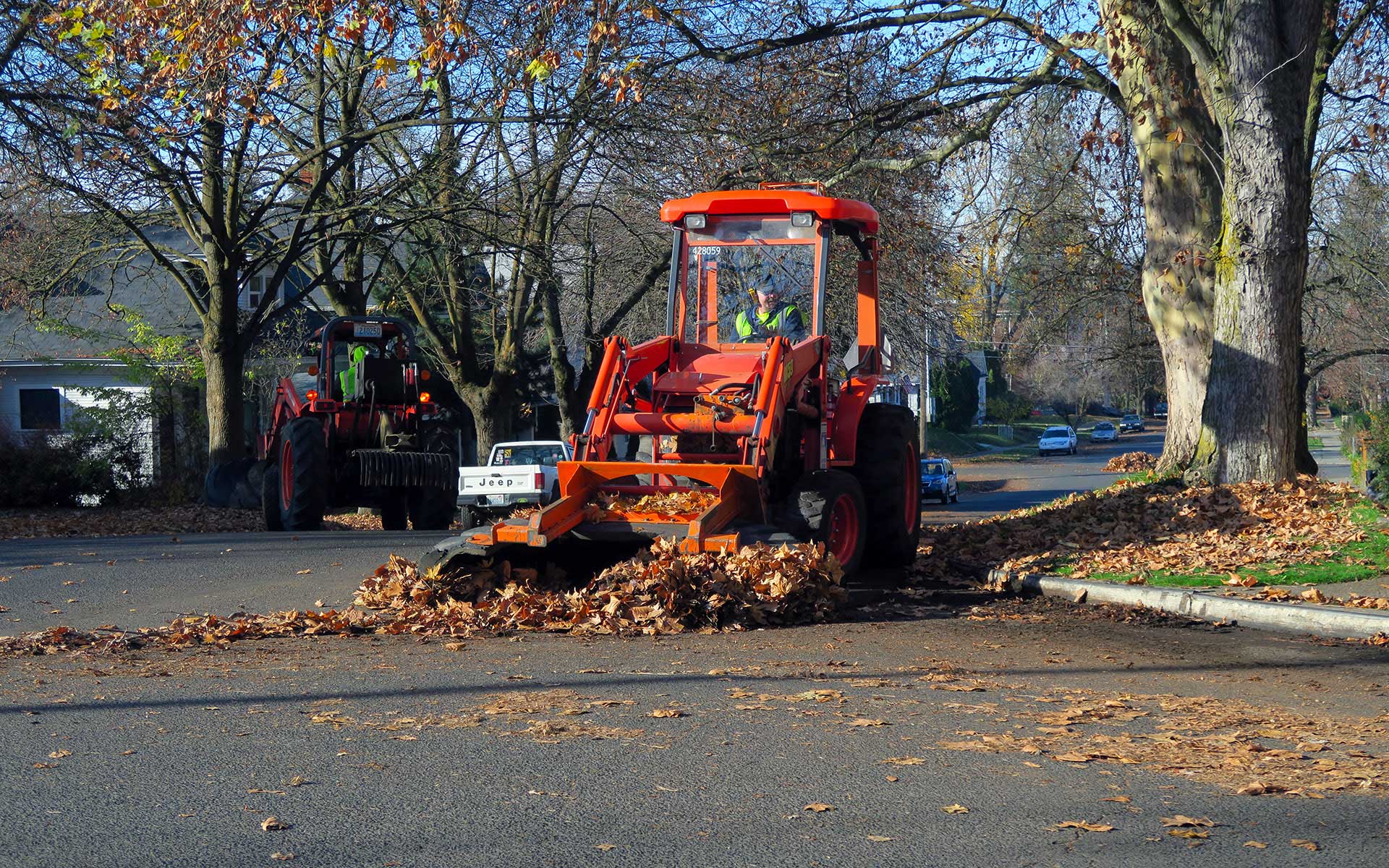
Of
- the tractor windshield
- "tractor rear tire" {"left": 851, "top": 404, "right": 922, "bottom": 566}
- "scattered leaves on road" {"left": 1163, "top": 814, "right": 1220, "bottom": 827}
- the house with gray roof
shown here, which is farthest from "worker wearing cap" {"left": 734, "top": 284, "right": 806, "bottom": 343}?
the house with gray roof

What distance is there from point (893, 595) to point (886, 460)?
1.37m

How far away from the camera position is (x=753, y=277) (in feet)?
40.9

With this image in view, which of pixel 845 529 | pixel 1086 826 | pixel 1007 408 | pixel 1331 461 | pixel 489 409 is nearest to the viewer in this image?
pixel 1086 826

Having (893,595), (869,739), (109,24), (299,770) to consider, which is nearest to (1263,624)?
(893,595)

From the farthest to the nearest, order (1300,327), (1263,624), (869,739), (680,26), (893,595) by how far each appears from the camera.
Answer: (680,26), (1300,327), (893,595), (1263,624), (869,739)

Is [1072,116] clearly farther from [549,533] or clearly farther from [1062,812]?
[1062,812]

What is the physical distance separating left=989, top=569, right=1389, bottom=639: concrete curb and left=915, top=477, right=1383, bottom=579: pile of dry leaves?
14.0 inches

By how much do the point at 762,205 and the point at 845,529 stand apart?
300cm

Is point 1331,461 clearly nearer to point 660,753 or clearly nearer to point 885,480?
point 885,480

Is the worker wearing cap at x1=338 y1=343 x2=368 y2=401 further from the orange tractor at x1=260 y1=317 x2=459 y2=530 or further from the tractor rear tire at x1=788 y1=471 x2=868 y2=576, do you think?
the tractor rear tire at x1=788 y1=471 x2=868 y2=576

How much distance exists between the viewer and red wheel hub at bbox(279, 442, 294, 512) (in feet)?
60.0

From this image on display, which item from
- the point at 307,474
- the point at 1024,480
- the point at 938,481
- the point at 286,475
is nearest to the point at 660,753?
the point at 307,474

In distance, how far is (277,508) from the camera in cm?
1870

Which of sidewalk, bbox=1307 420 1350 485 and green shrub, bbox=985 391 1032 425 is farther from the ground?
green shrub, bbox=985 391 1032 425
